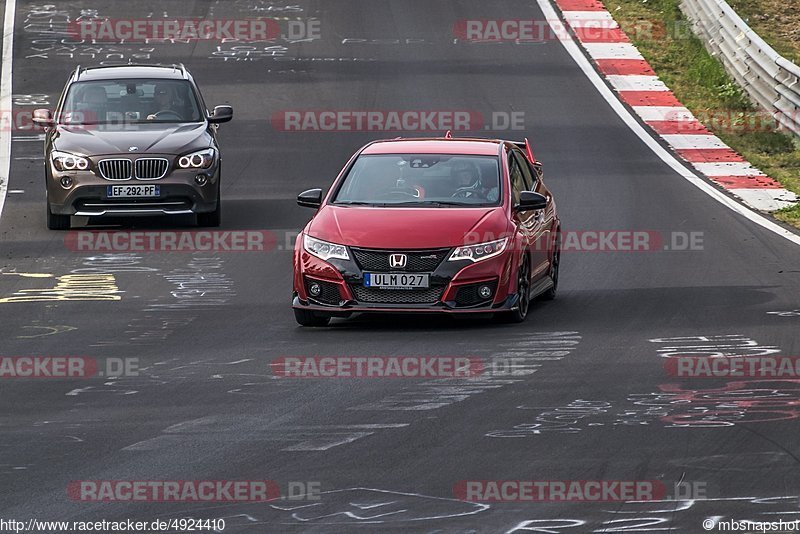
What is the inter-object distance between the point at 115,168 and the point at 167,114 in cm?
144

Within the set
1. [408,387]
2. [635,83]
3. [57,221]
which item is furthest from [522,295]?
[635,83]

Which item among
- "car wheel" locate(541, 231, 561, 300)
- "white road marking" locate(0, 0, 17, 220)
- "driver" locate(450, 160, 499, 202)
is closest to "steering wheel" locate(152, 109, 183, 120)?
"white road marking" locate(0, 0, 17, 220)

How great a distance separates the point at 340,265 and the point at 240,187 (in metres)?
8.90

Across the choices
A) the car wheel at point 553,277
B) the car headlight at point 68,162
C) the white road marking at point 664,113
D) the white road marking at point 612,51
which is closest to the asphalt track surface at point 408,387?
the car wheel at point 553,277

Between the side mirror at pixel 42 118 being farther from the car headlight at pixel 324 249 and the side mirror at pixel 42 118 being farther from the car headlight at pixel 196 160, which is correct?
the car headlight at pixel 324 249

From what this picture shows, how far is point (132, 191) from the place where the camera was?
60.7ft

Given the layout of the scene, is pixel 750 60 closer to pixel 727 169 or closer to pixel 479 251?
pixel 727 169

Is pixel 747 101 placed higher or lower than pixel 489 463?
higher

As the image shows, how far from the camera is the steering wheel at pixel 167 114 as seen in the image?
1964 cm

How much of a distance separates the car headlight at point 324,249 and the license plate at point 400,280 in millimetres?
318

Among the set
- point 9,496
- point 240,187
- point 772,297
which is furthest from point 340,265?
point 240,187

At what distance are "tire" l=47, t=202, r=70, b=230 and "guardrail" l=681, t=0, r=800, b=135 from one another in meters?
11.0

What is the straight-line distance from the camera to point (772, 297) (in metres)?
14.5

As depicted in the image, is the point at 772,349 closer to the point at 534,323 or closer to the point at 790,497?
the point at 534,323
